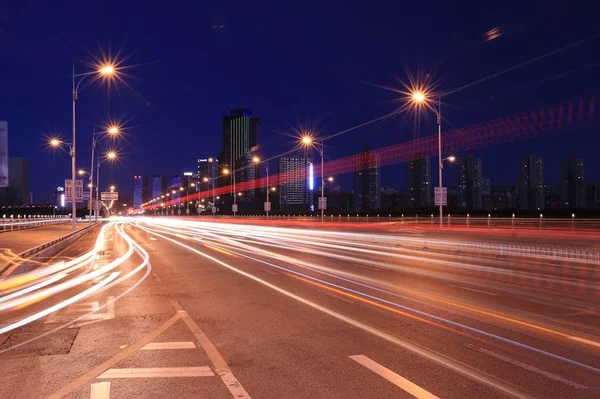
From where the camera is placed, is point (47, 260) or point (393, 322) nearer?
point (393, 322)

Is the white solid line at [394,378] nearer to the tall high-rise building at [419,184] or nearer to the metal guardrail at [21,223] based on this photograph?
the metal guardrail at [21,223]

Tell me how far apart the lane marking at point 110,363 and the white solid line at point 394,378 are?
305 centimetres

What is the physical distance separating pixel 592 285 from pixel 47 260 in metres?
19.3

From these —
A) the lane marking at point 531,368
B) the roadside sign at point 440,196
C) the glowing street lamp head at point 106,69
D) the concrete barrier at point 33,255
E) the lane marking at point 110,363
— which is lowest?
the lane marking at point 531,368

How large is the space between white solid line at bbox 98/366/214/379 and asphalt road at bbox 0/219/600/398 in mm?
13

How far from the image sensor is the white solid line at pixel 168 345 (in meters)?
7.60

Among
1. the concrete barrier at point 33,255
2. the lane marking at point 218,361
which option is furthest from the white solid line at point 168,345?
the concrete barrier at point 33,255

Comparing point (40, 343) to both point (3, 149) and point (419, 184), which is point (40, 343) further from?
point (419, 184)

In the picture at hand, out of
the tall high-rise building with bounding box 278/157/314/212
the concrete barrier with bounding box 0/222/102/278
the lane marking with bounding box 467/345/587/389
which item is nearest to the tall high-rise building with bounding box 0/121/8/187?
the concrete barrier with bounding box 0/222/102/278

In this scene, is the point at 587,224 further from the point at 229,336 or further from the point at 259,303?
the point at 229,336

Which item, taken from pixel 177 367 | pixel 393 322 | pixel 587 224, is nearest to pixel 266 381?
pixel 177 367

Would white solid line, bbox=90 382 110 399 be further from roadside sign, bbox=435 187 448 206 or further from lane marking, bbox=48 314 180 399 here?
roadside sign, bbox=435 187 448 206

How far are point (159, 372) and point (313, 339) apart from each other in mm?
2470

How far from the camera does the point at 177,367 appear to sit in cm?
662
